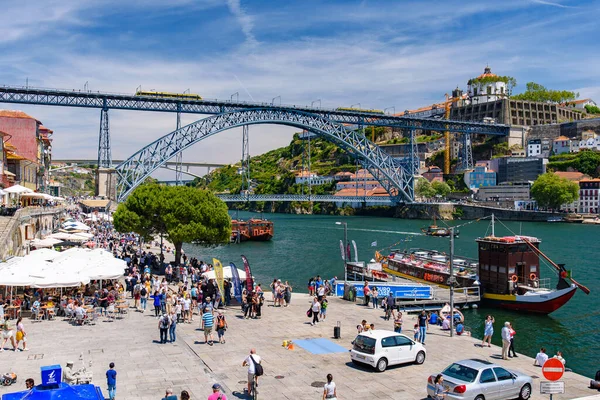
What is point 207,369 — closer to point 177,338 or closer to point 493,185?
point 177,338

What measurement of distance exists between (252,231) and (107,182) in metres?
17.6

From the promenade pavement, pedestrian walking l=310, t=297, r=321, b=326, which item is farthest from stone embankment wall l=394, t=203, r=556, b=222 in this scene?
pedestrian walking l=310, t=297, r=321, b=326

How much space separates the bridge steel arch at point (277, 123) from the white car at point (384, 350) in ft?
192

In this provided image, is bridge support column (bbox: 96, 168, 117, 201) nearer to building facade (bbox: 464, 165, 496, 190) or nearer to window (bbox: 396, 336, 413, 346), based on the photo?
window (bbox: 396, 336, 413, 346)

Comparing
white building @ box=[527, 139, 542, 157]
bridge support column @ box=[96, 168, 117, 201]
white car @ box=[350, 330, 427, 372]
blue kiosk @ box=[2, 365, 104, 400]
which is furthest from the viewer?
white building @ box=[527, 139, 542, 157]

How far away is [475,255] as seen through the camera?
4669 cm

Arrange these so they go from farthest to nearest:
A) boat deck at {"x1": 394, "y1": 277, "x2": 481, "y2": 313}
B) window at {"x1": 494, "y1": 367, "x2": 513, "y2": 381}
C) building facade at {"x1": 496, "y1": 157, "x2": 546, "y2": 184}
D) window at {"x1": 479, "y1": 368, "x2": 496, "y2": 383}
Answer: building facade at {"x1": 496, "y1": 157, "x2": 546, "y2": 184} < boat deck at {"x1": 394, "y1": 277, "x2": 481, "y2": 313} < window at {"x1": 494, "y1": 367, "x2": 513, "y2": 381} < window at {"x1": 479, "y1": 368, "x2": 496, "y2": 383}

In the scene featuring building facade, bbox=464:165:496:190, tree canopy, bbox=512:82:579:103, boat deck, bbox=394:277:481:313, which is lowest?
boat deck, bbox=394:277:481:313

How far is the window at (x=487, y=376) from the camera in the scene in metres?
11.2

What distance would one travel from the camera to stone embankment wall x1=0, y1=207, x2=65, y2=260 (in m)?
23.6

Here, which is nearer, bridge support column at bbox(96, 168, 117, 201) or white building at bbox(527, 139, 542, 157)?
bridge support column at bbox(96, 168, 117, 201)

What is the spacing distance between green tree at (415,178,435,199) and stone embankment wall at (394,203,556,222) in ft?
9.40

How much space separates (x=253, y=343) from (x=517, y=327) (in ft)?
42.6

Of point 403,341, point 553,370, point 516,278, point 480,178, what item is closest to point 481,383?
point 553,370
